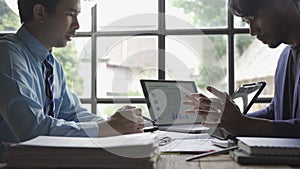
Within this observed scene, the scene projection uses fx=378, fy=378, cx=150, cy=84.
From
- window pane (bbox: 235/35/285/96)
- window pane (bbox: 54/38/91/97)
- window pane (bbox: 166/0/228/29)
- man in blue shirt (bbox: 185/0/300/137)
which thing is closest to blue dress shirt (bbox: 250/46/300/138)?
man in blue shirt (bbox: 185/0/300/137)

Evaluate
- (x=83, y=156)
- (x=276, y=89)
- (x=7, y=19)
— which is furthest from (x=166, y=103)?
(x=7, y=19)

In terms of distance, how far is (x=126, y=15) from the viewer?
232 centimetres

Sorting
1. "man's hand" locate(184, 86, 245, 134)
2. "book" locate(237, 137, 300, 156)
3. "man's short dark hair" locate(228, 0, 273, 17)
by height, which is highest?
"man's short dark hair" locate(228, 0, 273, 17)

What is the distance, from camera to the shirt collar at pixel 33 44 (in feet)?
4.71

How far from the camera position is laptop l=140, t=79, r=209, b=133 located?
1.81m

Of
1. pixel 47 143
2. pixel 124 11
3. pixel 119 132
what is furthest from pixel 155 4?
pixel 47 143

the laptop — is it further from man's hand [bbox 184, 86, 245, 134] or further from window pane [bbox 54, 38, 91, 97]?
window pane [bbox 54, 38, 91, 97]

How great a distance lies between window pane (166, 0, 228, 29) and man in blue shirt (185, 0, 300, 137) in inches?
22.8

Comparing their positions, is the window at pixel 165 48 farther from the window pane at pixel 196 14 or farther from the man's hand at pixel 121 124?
the man's hand at pixel 121 124

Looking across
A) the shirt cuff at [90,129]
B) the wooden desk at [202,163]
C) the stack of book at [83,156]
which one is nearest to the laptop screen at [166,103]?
the shirt cuff at [90,129]

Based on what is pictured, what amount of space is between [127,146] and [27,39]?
848mm

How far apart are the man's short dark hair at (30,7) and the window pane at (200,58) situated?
90 cm

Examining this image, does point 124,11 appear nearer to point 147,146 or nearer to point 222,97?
point 222,97

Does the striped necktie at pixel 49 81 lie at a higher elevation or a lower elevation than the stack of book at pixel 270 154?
higher
